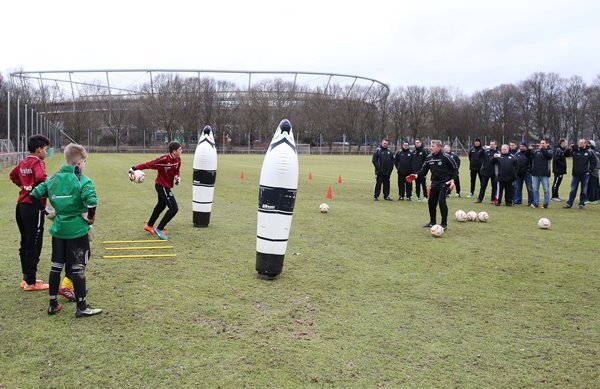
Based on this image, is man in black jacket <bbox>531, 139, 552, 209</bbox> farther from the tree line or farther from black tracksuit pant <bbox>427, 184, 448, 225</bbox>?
the tree line

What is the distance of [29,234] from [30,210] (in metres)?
0.34

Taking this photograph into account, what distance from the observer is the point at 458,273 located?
8.38 metres

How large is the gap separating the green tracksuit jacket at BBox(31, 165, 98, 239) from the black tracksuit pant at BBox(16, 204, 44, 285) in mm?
1112

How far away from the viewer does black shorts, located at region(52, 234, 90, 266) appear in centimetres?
600

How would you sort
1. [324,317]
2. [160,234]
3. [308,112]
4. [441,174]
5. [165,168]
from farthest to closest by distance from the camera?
[308,112]
[441,174]
[165,168]
[160,234]
[324,317]

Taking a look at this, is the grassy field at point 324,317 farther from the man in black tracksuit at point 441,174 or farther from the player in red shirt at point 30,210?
the man in black tracksuit at point 441,174

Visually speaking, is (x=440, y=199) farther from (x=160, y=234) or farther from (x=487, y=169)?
(x=487, y=169)

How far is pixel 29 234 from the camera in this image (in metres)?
7.00

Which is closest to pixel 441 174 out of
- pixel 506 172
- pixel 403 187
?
pixel 506 172

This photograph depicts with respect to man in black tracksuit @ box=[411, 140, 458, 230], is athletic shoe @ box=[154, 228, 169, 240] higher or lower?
lower

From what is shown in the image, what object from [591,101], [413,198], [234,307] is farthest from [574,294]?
[591,101]

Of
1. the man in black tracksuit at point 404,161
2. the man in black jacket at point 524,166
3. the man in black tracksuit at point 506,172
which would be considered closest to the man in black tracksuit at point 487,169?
the man in black tracksuit at point 506,172

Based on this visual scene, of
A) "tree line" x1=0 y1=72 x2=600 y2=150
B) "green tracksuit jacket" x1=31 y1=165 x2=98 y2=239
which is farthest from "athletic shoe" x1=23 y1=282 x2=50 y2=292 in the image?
"tree line" x1=0 y1=72 x2=600 y2=150

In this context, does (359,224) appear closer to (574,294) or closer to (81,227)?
(574,294)
